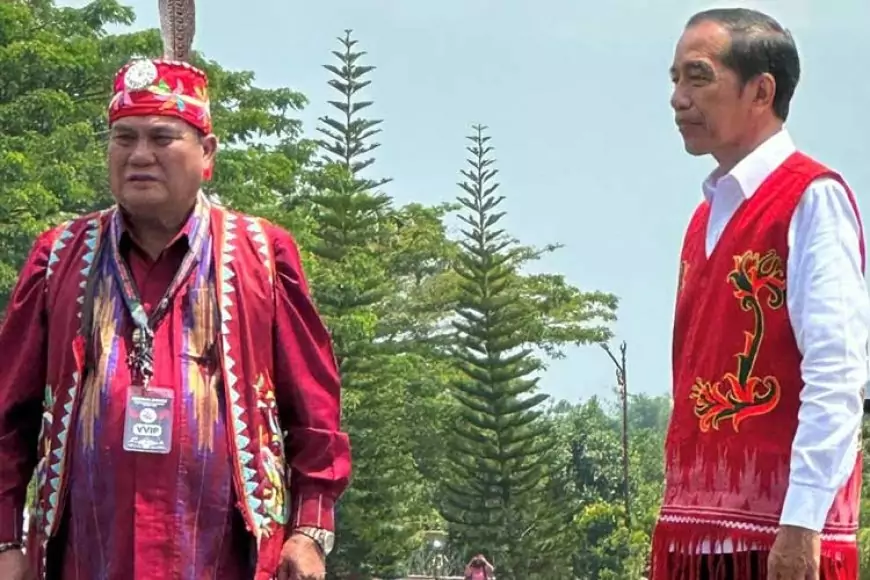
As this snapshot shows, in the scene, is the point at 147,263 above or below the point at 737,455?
above

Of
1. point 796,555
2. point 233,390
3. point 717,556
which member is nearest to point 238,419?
point 233,390

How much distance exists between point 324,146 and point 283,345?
93.6 ft

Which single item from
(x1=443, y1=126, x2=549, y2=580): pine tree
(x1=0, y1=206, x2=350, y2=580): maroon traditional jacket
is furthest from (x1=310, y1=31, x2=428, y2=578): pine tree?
(x1=0, y1=206, x2=350, y2=580): maroon traditional jacket

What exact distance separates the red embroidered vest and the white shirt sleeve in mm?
47

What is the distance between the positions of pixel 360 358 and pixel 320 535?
2721 cm

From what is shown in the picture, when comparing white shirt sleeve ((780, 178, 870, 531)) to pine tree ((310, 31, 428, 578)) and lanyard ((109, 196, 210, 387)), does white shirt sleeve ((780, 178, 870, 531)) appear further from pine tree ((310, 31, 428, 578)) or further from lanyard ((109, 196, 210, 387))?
pine tree ((310, 31, 428, 578))

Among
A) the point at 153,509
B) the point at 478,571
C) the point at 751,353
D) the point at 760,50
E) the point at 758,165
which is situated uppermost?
the point at 760,50

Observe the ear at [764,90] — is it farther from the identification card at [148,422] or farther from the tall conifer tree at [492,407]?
the tall conifer tree at [492,407]

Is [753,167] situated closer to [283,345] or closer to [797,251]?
[797,251]

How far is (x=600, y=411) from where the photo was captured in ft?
188

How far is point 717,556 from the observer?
3.17 m

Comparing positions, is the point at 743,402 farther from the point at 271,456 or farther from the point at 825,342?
the point at 271,456

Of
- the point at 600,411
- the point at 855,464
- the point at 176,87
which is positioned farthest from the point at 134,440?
the point at 600,411

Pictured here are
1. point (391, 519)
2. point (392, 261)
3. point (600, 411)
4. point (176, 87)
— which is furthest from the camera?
point (600, 411)
